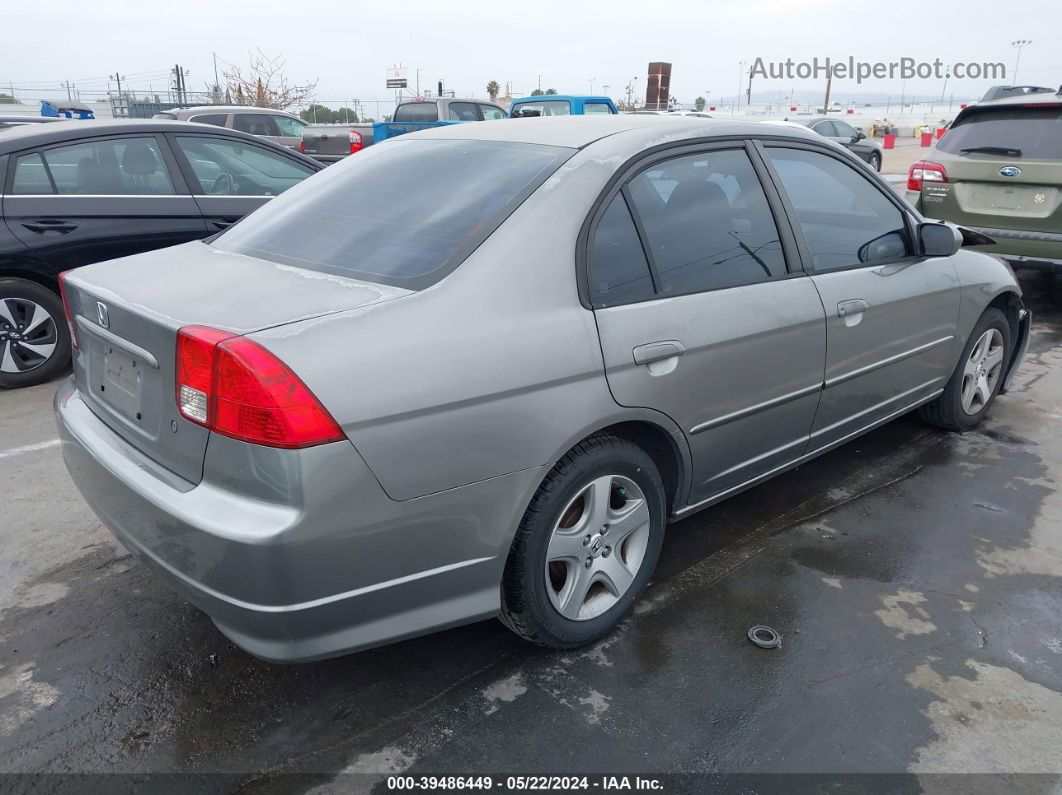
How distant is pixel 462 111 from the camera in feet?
56.7

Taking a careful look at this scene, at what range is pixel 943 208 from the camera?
702 centimetres

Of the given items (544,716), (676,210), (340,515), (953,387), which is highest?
(676,210)

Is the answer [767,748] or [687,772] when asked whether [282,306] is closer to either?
[687,772]

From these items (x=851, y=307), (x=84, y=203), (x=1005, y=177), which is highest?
(x=1005, y=177)

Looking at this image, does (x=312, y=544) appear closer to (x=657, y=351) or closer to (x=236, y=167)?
(x=657, y=351)

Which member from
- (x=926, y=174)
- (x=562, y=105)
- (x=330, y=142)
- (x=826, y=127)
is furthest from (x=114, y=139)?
(x=826, y=127)

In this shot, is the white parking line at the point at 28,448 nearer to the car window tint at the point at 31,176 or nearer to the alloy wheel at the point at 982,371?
the car window tint at the point at 31,176

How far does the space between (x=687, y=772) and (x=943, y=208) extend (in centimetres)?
622

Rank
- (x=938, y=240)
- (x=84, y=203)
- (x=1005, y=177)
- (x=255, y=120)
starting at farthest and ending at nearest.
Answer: (x=255, y=120) → (x=1005, y=177) → (x=84, y=203) → (x=938, y=240)

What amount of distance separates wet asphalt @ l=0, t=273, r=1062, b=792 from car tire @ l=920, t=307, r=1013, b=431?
915mm

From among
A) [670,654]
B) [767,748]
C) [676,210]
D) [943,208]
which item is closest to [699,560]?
[670,654]

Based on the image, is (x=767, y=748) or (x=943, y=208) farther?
(x=943, y=208)

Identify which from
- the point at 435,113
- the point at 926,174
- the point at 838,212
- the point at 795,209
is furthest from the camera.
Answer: the point at 435,113

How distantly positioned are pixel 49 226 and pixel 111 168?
557 mm
